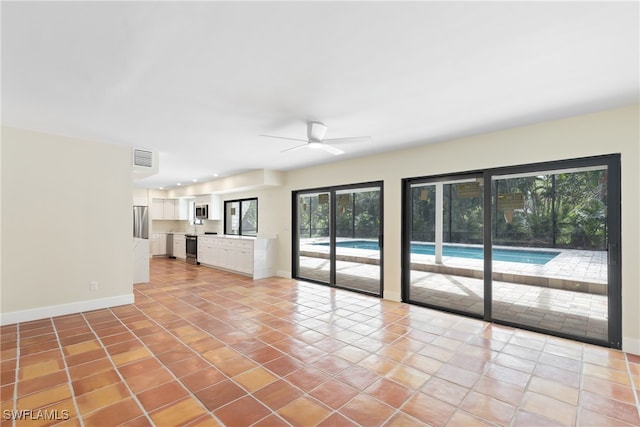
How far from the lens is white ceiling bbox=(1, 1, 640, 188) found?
168cm

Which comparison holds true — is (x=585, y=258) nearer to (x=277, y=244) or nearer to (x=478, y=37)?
(x=478, y=37)

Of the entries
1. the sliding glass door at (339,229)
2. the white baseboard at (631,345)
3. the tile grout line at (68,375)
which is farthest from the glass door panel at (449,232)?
the tile grout line at (68,375)

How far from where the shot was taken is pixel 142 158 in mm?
4902

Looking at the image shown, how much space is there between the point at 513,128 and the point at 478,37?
2.35 metres

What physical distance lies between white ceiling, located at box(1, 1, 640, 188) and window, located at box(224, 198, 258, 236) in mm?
4585

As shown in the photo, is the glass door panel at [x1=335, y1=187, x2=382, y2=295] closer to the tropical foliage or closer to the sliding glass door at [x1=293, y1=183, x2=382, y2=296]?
the sliding glass door at [x1=293, y1=183, x2=382, y2=296]

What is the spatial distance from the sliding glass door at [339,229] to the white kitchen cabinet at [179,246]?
14.6 ft

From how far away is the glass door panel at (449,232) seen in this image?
14.3 ft

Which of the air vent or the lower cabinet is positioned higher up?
the air vent

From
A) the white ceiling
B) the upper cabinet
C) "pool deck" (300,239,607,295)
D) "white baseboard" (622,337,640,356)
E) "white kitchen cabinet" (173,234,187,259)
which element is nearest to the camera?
the white ceiling

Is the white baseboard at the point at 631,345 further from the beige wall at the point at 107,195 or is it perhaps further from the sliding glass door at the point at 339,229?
the sliding glass door at the point at 339,229

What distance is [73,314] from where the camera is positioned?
4207mm

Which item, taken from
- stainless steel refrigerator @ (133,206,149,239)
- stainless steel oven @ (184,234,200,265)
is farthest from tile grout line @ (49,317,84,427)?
stainless steel oven @ (184,234,200,265)

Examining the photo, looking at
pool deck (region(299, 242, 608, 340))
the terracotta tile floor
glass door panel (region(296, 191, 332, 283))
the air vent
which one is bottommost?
the terracotta tile floor
